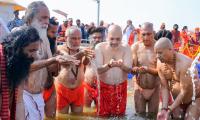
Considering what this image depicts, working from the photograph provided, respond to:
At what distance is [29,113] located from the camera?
433 cm

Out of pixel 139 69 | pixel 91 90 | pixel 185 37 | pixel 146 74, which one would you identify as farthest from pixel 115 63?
pixel 185 37

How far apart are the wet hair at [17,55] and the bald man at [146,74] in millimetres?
3988

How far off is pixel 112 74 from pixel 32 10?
2936mm

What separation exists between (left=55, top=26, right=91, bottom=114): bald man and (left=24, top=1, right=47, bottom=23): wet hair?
2.03 m

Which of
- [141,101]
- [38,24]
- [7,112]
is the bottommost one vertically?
[141,101]

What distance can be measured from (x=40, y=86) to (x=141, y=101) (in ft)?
10.6

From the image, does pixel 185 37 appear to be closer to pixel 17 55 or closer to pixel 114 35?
pixel 114 35

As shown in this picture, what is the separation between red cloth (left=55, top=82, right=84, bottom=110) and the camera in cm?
697

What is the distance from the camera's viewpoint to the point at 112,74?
7.13 m

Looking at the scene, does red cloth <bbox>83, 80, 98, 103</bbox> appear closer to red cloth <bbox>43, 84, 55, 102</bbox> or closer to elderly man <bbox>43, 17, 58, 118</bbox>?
elderly man <bbox>43, 17, 58, 118</bbox>

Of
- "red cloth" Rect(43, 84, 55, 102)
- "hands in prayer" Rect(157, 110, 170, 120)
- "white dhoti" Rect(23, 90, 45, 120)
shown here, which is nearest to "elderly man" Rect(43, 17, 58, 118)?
"red cloth" Rect(43, 84, 55, 102)

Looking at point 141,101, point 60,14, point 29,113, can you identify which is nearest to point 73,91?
point 141,101

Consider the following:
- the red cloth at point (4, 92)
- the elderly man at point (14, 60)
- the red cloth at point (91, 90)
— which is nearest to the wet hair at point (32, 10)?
the elderly man at point (14, 60)

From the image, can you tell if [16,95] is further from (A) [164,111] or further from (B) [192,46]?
(B) [192,46]
